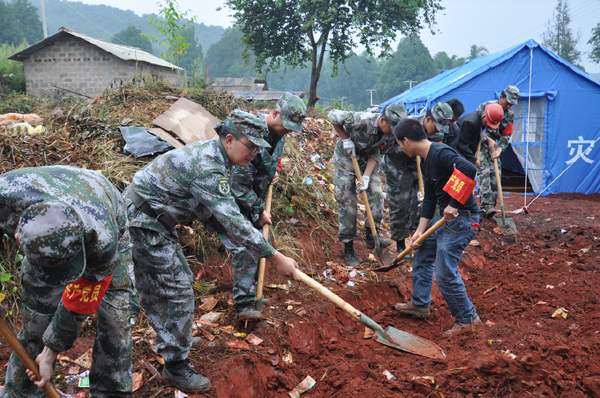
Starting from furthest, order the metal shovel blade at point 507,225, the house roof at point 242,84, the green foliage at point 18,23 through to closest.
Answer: the green foliage at point 18,23
the house roof at point 242,84
the metal shovel blade at point 507,225

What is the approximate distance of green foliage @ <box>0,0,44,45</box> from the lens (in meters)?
37.1

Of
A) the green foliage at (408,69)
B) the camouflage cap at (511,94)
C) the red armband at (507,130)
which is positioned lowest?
the red armband at (507,130)

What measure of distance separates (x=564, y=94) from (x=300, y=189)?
26.2 ft

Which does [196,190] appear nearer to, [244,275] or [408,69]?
[244,275]

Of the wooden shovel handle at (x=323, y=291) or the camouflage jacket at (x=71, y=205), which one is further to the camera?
the wooden shovel handle at (x=323, y=291)

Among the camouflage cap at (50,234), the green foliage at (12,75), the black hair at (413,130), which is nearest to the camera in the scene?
the camouflage cap at (50,234)

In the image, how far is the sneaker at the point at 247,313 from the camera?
3.25 meters

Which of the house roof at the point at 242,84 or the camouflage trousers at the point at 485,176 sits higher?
the house roof at the point at 242,84

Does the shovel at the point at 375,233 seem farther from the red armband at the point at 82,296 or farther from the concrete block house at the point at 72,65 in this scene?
the concrete block house at the point at 72,65

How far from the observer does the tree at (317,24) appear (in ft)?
51.5

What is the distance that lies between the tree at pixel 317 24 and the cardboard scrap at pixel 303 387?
13337mm

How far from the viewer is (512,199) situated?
9.37 m

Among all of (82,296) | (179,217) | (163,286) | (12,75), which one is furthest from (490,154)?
(12,75)

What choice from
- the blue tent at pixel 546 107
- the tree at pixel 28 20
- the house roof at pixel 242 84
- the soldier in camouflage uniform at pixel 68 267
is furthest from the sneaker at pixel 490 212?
the tree at pixel 28 20
